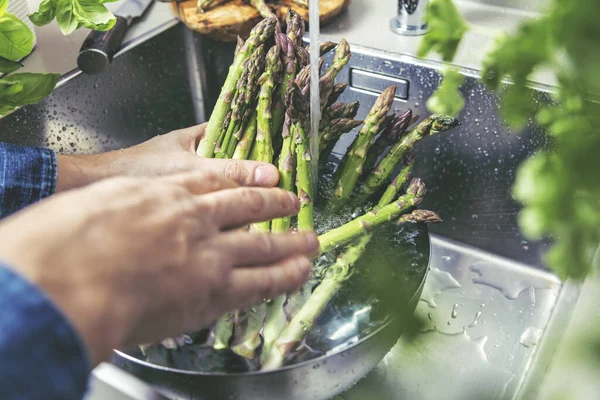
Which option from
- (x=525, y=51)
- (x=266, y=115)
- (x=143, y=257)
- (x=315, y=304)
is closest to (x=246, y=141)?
(x=266, y=115)

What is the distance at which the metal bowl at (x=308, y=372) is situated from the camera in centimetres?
71

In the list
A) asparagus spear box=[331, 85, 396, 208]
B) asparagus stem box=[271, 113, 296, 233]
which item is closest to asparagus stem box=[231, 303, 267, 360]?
asparagus stem box=[271, 113, 296, 233]

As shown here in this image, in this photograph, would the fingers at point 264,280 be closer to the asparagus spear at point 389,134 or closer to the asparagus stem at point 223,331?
the asparagus stem at point 223,331

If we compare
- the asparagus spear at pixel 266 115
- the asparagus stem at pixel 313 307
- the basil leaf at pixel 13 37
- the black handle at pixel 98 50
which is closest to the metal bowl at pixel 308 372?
the asparagus stem at pixel 313 307

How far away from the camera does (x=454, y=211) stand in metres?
1.15

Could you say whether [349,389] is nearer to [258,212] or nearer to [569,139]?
[258,212]

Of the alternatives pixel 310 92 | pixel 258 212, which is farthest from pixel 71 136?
pixel 258 212

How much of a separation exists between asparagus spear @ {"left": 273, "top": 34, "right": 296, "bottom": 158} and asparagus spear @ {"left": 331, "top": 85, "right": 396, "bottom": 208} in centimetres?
12

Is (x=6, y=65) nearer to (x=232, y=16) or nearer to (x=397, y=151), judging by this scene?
(x=232, y=16)

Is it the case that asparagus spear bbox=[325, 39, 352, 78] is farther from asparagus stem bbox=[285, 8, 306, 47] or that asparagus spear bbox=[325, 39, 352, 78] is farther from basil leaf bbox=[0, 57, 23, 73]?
basil leaf bbox=[0, 57, 23, 73]

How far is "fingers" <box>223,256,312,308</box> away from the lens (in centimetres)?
45

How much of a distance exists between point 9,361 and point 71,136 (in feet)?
3.01

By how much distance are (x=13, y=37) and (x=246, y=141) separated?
386mm

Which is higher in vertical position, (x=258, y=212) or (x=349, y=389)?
(x=258, y=212)
